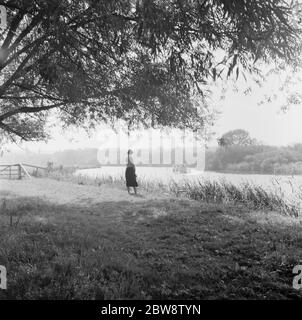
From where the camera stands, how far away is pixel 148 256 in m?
6.73

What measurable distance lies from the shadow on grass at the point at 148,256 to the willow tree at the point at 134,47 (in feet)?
10.6

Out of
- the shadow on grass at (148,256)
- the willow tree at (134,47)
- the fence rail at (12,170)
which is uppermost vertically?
the willow tree at (134,47)

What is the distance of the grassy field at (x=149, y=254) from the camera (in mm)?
4807

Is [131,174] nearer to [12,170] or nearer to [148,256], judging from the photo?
[148,256]

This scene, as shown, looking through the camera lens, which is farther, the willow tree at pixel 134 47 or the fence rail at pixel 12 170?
the fence rail at pixel 12 170

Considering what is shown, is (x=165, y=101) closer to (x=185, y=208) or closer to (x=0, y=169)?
(x=185, y=208)

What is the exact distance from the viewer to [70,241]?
6.93 meters

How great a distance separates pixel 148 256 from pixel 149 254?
13 centimetres

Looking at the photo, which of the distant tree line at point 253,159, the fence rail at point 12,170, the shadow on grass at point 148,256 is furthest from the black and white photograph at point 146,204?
the distant tree line at point 253,159

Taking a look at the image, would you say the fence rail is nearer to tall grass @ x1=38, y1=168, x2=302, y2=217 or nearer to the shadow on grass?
tall grass @ x1=38, y1=168, x2=302, y2=217

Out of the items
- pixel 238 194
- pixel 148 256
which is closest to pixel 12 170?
pixel 238 194

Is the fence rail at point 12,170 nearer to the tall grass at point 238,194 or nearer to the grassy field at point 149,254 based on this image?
the tall grass at point 238,194

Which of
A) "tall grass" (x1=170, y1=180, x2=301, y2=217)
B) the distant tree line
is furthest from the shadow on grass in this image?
the distant tree line
